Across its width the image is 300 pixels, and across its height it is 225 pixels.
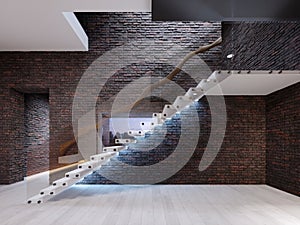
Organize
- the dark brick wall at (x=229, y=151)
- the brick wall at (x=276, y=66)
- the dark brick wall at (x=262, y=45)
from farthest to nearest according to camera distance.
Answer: the dark brick wall at (x=229, y=151), the brick wall at (x=276, y=66), the dark brick wall at (x=262, y=45)

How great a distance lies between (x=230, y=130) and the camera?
7961mm

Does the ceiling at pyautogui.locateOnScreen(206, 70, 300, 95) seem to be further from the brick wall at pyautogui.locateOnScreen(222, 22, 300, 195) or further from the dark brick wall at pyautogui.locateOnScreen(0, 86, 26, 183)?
the dark brick wall at pyautogui.locateOnScreen(0, 86, 26, 183)

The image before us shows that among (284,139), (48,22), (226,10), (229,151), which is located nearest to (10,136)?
(48,22)

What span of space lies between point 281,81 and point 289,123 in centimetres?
106

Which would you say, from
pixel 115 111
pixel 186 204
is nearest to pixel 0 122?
pixel 115 111

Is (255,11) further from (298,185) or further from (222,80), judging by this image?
(298,185)

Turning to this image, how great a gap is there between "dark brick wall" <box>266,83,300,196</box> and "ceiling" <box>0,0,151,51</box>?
139 inches

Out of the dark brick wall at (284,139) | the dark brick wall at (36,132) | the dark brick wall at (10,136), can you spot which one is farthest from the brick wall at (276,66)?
the dark brick wall at (36,132)

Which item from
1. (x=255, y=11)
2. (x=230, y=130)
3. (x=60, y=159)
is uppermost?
(x=255, y=11)

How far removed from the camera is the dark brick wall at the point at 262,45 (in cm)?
592

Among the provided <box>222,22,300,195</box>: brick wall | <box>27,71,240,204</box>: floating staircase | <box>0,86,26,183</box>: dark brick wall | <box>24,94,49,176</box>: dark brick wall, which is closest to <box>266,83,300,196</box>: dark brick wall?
<box>222,22,300,195</box>: brick wall

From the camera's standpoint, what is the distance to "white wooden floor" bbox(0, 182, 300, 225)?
14.9ft

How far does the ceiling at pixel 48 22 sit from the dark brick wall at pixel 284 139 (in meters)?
3.52

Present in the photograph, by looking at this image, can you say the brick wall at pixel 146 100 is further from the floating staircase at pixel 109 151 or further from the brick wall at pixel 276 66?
the floating staircase at pixel 109 151
